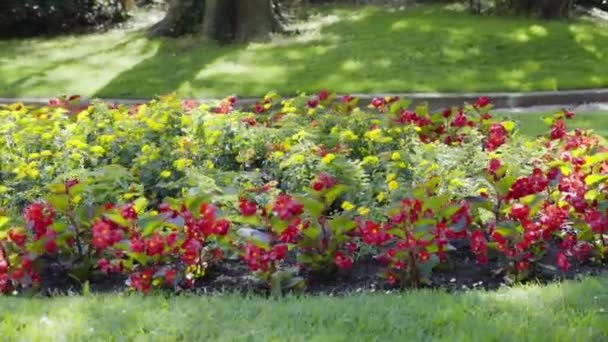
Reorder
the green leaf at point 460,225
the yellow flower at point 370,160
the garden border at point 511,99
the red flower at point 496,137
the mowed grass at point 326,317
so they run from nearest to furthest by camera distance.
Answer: the mowed grass at point 326,317 → the green leaf at point 460,225 → the yellow flower at point 370,160 → the red flower at point 496,137 → the garden border at point 511,99

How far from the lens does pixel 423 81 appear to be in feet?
38.5

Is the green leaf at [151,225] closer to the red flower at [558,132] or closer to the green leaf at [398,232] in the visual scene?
the green leaf at [398,232]

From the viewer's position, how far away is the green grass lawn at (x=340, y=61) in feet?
38.4

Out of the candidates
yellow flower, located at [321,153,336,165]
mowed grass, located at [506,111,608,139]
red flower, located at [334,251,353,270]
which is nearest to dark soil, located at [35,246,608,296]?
red flower, located at [334,251,353,270]

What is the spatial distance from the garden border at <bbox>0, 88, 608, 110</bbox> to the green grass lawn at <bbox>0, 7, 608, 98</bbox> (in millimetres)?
356

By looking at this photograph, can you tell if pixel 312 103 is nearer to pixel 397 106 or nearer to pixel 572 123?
pixel 397 106

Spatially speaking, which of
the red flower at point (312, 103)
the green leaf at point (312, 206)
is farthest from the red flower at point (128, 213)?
the red flower at point (312, 103)

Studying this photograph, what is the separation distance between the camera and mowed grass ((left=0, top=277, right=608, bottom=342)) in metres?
3.85

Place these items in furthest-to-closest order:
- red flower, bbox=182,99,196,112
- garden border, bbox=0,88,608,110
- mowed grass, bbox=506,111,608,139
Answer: garden border, bbox=0,88,608,110 → mowed grass, bbox=506,111,608,139 → red flower, bbox=182,99,196,112

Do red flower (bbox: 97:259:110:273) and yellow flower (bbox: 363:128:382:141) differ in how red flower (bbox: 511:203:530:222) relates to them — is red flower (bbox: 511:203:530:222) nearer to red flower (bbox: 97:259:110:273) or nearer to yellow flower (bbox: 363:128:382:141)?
yellow flower (bbox: 363:128:382:141)

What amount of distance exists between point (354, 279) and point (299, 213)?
1.61ft

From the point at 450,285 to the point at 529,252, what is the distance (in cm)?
43

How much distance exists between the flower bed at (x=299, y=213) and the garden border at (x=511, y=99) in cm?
409

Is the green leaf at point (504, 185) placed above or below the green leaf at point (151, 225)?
below
